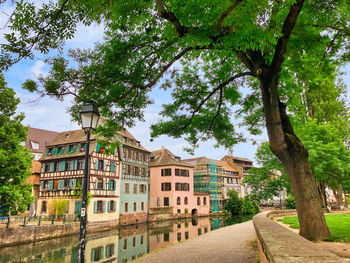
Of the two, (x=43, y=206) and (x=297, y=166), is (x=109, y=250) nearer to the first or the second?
(x=43, y=206)

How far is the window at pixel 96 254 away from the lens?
16.1m

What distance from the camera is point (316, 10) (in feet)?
19.9

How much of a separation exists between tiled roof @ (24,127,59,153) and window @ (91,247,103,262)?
3070 centimetres

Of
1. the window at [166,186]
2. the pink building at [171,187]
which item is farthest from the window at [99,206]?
the window at [166,186]

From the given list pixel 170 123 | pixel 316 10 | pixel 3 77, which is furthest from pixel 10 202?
pixel 316 10

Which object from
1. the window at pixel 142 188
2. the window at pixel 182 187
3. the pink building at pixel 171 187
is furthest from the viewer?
the window at pixel 182 187

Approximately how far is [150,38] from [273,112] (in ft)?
12.6

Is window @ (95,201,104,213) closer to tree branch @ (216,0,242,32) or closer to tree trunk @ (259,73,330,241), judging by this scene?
tree trunk @ (259,73,330,241)

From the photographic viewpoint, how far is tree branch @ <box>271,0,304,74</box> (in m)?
4.97

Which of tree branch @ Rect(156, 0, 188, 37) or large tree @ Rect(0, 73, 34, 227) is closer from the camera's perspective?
tree branch @ Rect(156, 0, 188, 37)

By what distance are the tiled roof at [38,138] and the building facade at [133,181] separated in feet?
60.1

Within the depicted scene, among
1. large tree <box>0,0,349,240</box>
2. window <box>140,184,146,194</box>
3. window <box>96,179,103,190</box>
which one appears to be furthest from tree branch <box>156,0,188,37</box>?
window <box>140,184,146,194</box>

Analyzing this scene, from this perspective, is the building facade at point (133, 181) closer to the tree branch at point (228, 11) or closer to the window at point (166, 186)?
the window at point (166, 186)

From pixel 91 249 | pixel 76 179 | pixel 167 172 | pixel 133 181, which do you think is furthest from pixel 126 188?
pixel 91 249
